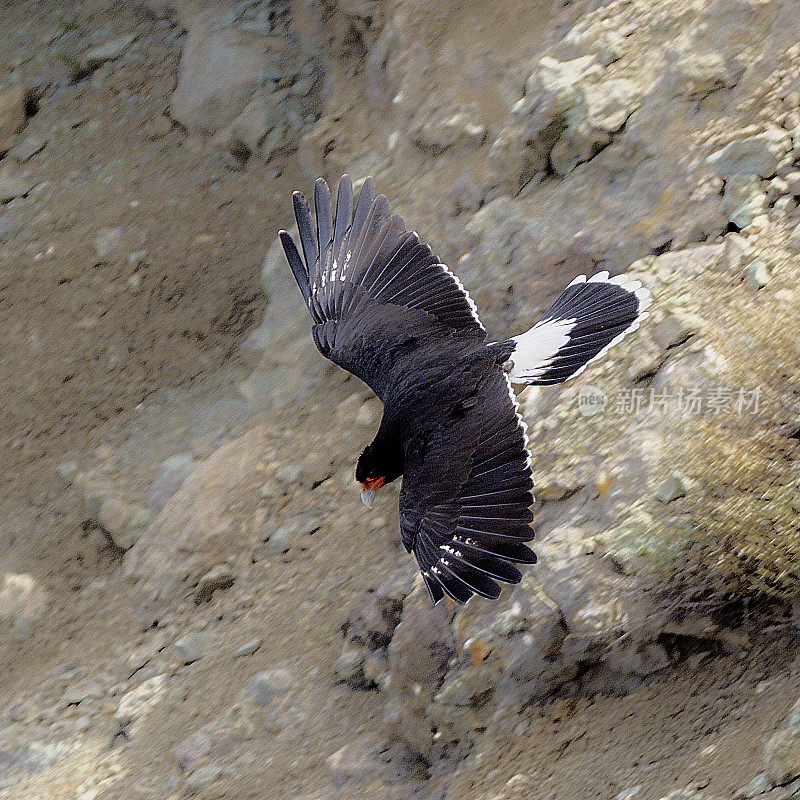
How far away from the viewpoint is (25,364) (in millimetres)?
7266

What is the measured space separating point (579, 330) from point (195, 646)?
2535 mm

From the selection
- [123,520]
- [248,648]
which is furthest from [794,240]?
[123,520]

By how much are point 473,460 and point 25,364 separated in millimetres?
4301

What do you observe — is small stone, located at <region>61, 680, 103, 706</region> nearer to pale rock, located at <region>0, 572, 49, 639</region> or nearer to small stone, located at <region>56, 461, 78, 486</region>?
pale rock, located at <region>0, 572, 49, 639</region>

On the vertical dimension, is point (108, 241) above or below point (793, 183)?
above

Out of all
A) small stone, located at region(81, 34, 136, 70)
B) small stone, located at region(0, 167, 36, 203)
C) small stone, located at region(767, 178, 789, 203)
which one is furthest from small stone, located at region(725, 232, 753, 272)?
small stone, located at region(81, 34, 136, 70)

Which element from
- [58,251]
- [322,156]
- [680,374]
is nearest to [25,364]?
[58,251]

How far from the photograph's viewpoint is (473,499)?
3.98m

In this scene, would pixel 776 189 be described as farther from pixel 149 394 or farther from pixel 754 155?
pixel 149 394

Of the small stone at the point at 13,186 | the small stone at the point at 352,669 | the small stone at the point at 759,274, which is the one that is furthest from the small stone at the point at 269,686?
the small stone at the point at 13,186

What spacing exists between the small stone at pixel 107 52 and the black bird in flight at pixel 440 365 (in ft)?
14.9

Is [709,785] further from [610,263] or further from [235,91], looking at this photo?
[235,91]

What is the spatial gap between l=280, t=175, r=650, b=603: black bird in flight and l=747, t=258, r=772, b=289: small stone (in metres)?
0.42

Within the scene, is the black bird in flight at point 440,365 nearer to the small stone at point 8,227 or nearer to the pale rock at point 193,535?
the pale rock at point 193,535
